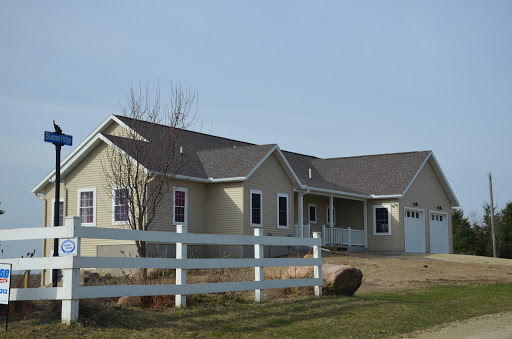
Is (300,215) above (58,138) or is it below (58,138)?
below

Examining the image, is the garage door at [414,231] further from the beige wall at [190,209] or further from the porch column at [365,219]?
the beige wall at [190,209]

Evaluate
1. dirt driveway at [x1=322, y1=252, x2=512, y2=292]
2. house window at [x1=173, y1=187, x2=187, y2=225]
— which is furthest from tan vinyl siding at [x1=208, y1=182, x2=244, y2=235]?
dirt driveway at [x1=322, y1=252, x2=512, y2=292]

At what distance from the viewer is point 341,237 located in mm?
35000

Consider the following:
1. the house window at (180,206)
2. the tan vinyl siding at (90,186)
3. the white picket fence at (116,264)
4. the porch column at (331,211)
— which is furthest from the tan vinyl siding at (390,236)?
the white picket fence at (116,264)

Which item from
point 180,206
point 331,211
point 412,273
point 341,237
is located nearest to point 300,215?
point 331,211

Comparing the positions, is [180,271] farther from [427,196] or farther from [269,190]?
[427,196]

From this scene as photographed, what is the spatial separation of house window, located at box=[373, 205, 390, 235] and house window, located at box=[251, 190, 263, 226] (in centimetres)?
1035

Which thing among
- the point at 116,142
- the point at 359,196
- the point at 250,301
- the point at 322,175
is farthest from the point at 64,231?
the point at 322,175

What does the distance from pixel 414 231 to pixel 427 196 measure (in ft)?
8.91

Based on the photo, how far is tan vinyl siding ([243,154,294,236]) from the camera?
90.8ft

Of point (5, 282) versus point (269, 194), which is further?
point (269, 194)

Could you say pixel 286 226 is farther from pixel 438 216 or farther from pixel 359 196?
pixel 438 216

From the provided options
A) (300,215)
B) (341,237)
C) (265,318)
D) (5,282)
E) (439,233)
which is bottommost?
(265,318)

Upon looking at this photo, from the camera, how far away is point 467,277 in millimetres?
24531
